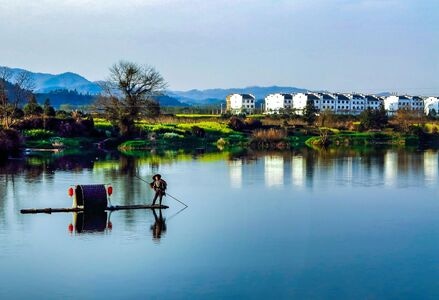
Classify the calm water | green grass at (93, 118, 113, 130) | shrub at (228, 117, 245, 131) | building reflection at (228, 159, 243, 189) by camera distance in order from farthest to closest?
1. shrub at (228, 117, 245, 131)
2. green grass at (93, 118, 113, 130)
3. building reflection at (228, 159, 243, 189)
4. the calm water

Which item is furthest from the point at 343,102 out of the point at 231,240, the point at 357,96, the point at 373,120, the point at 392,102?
the point at 231,240

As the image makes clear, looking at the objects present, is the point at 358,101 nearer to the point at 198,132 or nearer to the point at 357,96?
the point at 357,96

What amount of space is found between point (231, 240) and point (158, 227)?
2067 millimetres

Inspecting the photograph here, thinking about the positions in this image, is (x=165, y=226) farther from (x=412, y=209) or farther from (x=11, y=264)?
(x=412, y=209)

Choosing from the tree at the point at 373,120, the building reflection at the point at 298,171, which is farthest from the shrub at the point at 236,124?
the building reflection at the point at 298,171

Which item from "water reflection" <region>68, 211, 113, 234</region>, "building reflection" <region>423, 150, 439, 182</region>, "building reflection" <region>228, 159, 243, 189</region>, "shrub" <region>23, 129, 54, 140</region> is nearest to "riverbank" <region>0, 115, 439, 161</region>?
"shrub" <region>23, 129, 54, 140</region>

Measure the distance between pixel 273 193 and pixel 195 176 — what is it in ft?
18.8

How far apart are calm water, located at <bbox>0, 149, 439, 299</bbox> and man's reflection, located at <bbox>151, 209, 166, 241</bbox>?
0.30 ft

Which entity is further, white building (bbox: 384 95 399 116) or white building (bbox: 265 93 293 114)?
white building (bbox: 265 93 293 114)

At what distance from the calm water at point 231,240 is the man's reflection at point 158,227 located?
0.09 m

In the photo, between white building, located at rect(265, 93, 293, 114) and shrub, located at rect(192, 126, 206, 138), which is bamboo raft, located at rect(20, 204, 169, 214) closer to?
shrub, located at rect(192, 126, 206, 138)

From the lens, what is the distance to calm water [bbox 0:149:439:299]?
11.2 metres

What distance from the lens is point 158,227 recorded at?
15.9 metres

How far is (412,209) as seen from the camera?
19219 millimetres
